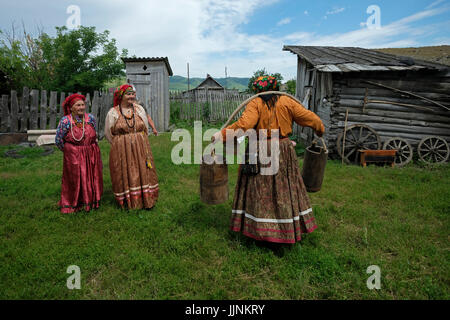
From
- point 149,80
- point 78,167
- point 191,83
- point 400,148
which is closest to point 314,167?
point 78,167

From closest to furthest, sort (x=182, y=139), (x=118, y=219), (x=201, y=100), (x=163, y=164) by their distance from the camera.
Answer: (x=118, y=219), (x=163, y=164), (x=182, y=139), (x=201, y=100)

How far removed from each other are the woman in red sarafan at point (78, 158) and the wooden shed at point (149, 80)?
779cm

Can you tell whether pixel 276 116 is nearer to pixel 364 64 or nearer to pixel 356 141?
pixel 356 141

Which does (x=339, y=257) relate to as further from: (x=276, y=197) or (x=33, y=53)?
(x=33, y=53)

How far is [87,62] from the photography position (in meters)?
19.7

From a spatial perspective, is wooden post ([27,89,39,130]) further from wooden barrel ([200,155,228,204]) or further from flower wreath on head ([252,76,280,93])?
flower wreath on head ([252,76,280,93])

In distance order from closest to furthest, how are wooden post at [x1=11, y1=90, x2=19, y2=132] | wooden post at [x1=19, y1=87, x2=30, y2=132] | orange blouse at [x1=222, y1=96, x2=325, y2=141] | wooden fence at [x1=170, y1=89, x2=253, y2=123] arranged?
orange blouse at [x1=222, y1=96, x2=325, y2=141] → wooden post at [x1=11, y1=90, x2=19, y2=132] → wooden post at [x1=19, y1=87, x2=30, y2=132] → wooden fence at [x1=170, y1=89, x2=253, y2=123]

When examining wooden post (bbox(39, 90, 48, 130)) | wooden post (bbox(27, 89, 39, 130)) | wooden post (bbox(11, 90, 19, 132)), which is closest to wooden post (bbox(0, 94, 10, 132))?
wooden post (bbox(11, 90, 19, 132))

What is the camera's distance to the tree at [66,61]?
1784 centimetres

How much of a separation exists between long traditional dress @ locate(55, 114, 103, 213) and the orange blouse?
2.63 meters

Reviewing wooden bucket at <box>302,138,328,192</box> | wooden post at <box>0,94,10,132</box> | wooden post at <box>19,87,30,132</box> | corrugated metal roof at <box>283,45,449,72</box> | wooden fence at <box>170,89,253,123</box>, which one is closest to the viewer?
wooden bucket at <box>302,138,328,192</box>

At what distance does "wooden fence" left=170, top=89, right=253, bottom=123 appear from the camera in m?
15.1

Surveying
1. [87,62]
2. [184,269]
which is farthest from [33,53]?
[184,269]
